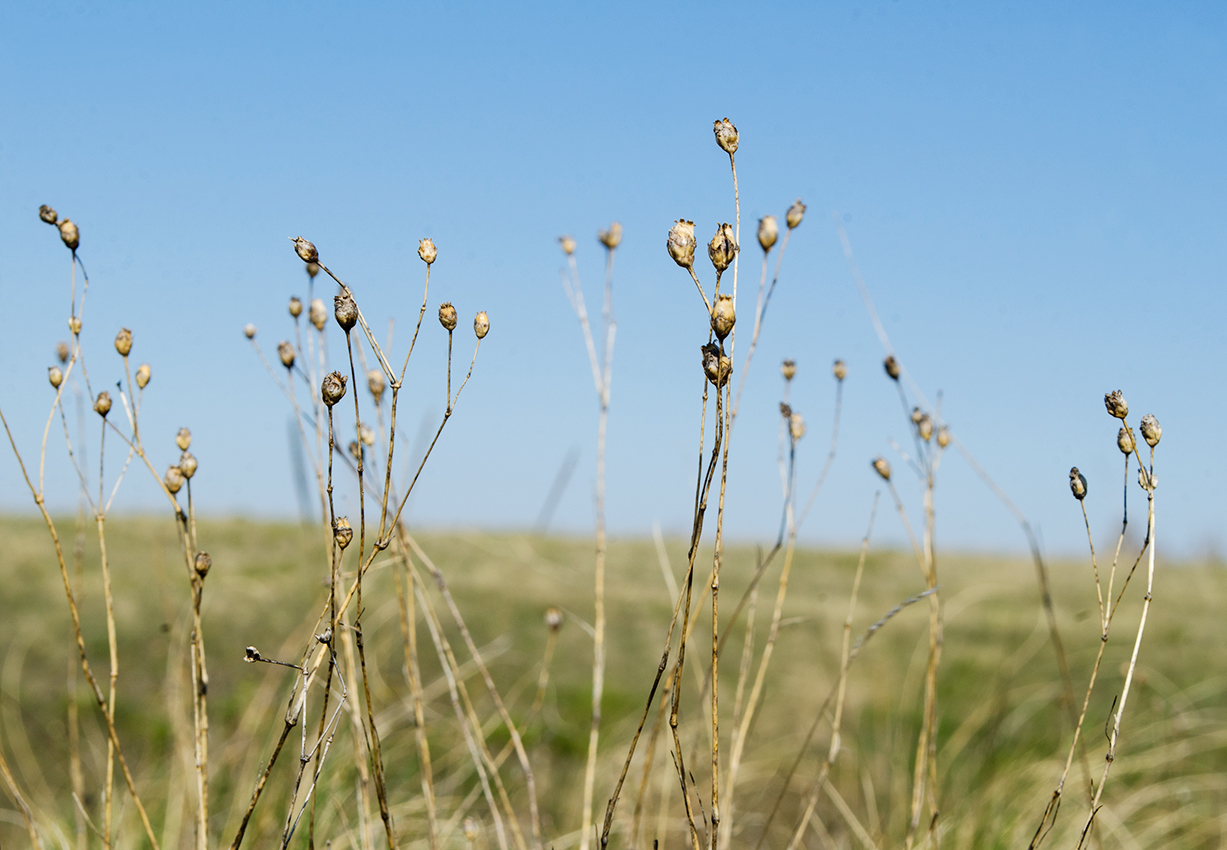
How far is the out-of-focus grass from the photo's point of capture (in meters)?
2.13

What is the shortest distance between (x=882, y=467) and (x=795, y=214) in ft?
1.11

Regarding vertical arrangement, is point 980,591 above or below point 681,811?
above

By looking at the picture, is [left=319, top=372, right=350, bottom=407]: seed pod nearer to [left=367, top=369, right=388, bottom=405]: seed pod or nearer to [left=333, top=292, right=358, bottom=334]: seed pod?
[left=333, top=292, right=358, bottom=334]: seed pod

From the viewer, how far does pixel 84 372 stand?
1033mm

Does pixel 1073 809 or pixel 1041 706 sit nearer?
pixel 1073 809

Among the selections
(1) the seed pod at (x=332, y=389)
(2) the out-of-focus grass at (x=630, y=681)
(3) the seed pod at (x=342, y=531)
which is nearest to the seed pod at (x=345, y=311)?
(1) the seed pod at (x=332, y=389)

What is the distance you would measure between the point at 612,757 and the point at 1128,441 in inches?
65.5

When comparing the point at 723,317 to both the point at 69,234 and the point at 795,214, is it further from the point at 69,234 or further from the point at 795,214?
the point at 69,234

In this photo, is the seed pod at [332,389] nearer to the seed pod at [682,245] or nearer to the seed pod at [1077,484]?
the seed pod at [682,245]

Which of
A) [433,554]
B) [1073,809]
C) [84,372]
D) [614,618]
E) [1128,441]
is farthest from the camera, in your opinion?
[433,554]

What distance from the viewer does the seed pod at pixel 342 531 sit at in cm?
70

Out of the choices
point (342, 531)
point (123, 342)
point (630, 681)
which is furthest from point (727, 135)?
point (630, 681)

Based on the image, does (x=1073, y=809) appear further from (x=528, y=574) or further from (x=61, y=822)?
(x=61, y=822)

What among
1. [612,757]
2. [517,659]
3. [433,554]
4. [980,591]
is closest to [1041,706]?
[980,591]
